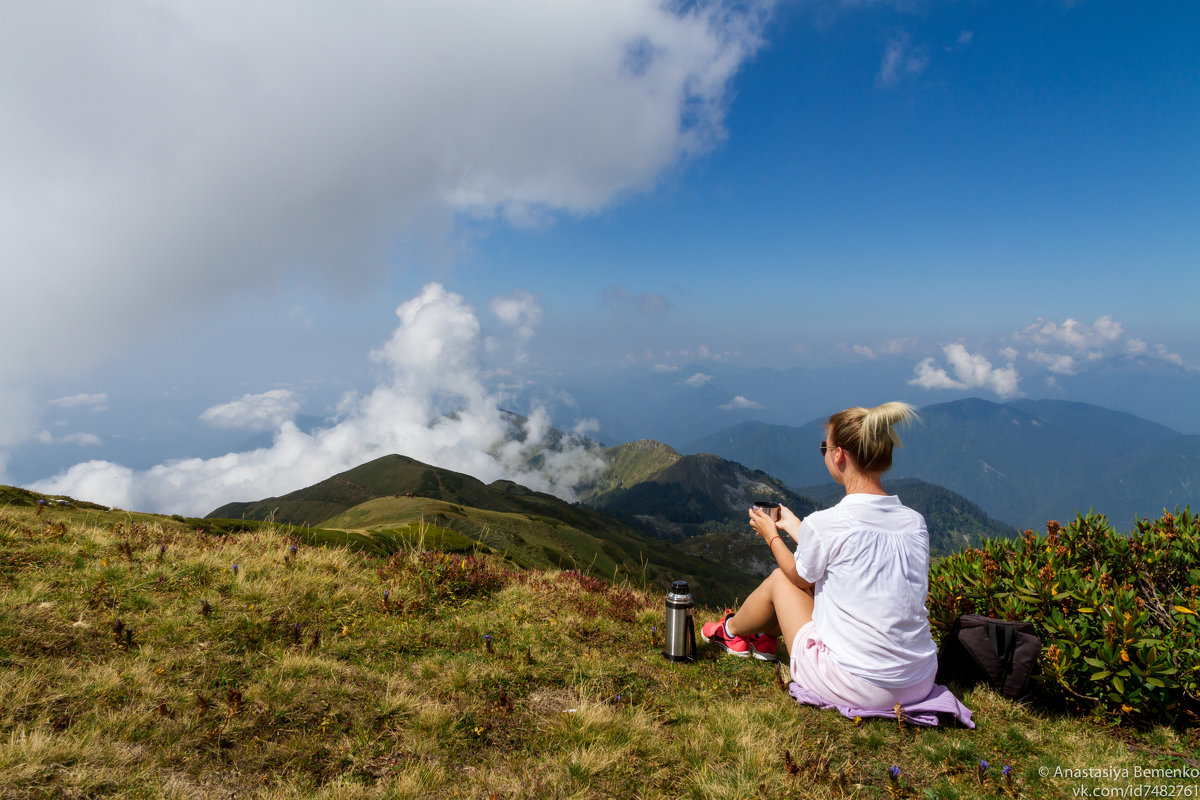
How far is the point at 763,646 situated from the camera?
7965 mm

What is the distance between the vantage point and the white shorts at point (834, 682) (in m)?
5.78

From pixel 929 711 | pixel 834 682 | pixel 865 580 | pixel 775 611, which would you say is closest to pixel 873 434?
pixel 865 580

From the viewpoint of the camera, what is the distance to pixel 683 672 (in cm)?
736

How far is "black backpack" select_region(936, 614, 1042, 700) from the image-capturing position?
648 centimetres

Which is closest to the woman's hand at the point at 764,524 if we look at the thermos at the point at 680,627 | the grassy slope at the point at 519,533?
the thermos at the point at 680,627

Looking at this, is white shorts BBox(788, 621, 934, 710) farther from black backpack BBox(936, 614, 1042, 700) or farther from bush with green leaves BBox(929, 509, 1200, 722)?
bush with green leaves BBox(929, 509, 1200, 722)

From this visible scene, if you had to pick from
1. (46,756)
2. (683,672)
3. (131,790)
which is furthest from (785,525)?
(46,756)

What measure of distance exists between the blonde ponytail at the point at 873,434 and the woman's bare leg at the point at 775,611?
5.39 feet

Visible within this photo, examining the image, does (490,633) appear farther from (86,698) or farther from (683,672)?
(86,698)

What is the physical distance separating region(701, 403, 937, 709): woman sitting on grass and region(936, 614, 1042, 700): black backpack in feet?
4.50

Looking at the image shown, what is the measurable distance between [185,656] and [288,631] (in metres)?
1.13

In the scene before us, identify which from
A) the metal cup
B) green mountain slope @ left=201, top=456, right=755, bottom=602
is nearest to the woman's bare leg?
the metal cup

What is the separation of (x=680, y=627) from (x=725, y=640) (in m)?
1.03

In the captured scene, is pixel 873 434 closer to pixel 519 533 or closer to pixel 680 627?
pixel 680 627
